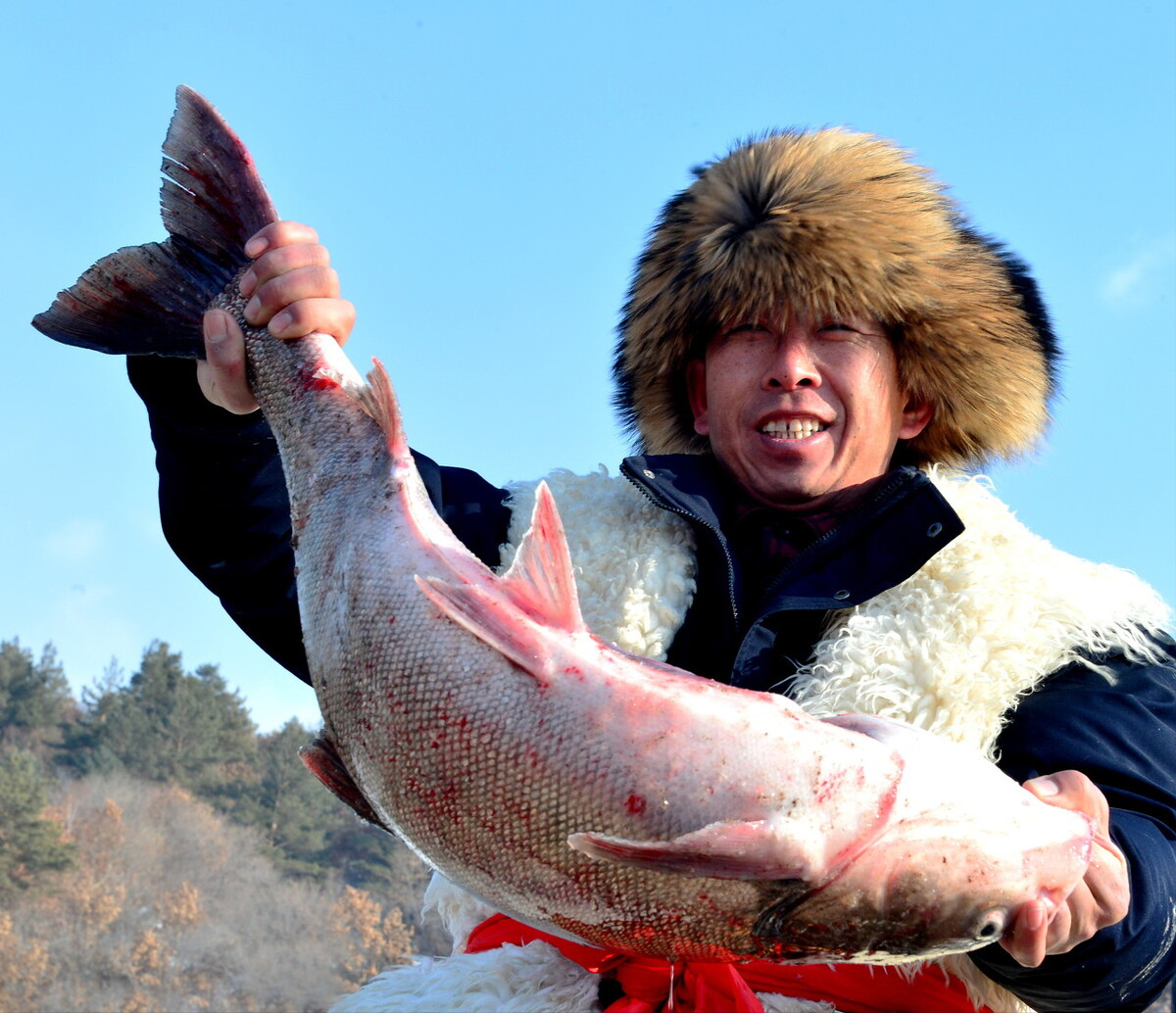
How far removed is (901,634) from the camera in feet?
9.48

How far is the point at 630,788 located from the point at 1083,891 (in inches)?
31.3

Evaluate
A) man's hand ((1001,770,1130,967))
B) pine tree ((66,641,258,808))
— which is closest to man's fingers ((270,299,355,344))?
man's hand ((1001,770,1130,967))

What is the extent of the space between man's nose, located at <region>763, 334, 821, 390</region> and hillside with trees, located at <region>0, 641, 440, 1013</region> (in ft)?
103

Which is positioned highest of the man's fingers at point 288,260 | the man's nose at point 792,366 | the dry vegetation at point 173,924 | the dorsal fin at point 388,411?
the man's fingers at point 288,260

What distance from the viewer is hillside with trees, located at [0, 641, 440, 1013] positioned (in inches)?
1367

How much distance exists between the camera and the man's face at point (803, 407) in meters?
3.29

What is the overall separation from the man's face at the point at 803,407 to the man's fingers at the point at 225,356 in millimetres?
1279

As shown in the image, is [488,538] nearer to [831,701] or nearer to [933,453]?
[831,701]

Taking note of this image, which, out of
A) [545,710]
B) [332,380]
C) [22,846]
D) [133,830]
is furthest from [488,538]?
[133,830]

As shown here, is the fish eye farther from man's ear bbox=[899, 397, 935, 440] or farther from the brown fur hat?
man's ear bbox=[899, 397, 935, 440]

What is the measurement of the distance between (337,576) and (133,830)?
136 feet

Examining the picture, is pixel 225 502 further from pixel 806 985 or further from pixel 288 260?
pixel 806 985

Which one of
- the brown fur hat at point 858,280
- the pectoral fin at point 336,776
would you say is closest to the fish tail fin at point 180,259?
the pectoral fin at point 336,776

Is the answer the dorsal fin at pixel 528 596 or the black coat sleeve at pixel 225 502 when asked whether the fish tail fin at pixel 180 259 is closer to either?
the black coat sleeve at pixel 225 502
